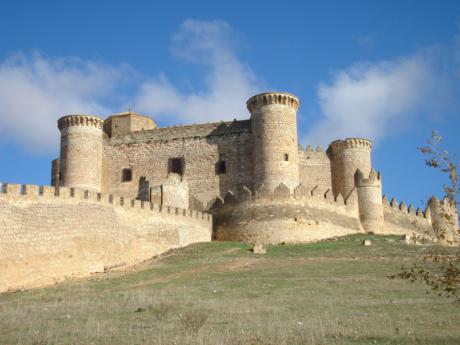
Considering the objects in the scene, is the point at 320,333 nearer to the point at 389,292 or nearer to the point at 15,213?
the point at 389,292

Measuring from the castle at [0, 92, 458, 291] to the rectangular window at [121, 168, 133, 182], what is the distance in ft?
0.20

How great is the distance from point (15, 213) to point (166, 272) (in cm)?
605

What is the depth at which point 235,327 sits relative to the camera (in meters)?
14.1

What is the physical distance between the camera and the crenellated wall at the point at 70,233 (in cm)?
2452

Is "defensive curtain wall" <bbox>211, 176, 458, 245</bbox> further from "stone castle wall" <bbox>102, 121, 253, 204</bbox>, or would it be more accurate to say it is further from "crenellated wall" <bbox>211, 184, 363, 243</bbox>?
"stone castle wall" <bbox>102, 121, 253, 204</bbox>

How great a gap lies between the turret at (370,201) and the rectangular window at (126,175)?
1379 cm

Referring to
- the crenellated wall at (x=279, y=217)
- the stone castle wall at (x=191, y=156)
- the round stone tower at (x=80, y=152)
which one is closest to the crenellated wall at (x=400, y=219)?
the crenellated wall at (x=279, y=217)

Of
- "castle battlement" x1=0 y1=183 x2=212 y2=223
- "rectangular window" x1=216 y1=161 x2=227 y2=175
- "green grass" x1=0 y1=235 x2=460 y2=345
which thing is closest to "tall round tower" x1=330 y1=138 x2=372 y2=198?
"rectangular window" x1=216 y1=161 x2=227 y2=175

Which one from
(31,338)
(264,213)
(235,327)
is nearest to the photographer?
(31,338)

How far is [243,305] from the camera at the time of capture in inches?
675

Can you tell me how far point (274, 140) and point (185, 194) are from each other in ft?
18.8

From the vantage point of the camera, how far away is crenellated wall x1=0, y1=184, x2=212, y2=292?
24.5 m

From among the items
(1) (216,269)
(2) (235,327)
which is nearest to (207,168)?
(1) (216,269)

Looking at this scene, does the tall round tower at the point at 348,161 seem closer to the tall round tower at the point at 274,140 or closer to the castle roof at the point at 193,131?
the tall round tower at the point at 274,140
